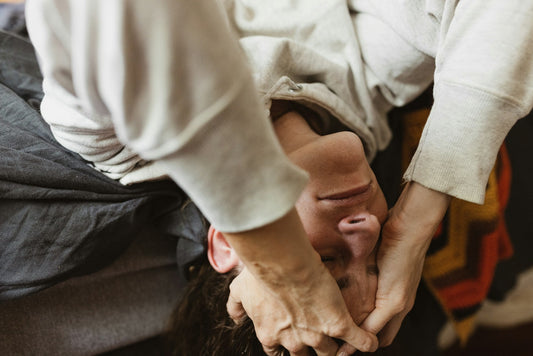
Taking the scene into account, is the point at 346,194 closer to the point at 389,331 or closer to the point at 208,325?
the point at 389,331

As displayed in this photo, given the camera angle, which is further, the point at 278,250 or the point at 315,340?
the point at 315,340

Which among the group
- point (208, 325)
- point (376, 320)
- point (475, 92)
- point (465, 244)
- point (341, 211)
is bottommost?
point (465, 244)

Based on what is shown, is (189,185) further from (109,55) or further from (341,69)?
(341,69)

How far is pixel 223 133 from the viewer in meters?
0.38

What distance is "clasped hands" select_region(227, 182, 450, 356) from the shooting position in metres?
0.60

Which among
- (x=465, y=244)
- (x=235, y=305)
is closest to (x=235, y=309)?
(x=235, y=305)

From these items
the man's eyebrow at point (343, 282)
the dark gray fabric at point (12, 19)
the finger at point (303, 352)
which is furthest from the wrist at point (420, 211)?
the dark gray fabric at point (12, 19)

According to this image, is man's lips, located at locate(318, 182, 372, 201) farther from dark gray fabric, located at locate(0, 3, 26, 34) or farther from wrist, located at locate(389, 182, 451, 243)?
dark gray fabric, located at locate(0, 3, 26, 34)

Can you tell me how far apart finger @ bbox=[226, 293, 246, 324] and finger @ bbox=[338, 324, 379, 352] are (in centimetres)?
17

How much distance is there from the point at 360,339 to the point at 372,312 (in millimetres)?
55

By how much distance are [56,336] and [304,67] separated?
0.66 metres


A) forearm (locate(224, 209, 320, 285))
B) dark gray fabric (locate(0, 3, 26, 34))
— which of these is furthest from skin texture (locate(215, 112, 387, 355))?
dark gray fabric (locate(0, 3, 26, 34))

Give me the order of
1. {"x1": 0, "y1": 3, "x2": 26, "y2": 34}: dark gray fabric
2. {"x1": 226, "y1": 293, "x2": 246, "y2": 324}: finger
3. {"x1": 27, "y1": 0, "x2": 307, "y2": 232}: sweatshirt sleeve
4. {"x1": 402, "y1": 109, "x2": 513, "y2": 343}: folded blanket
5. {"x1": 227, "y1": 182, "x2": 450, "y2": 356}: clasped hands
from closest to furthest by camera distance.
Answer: {"x1": 27, "y1": 0, "x2": 307, "y2": 232}: sweatshirt sleeve, {"x1": 227, "y1": 182, "x2": 450, "y2": 356}: clasped hands, {"x1": 226, "y1": 293, "x2": 246, "y2": 324}: finger, {"x1": 402, "y1": 109, "x2": 513, "y2": 343}: folded blanket, {"x1": 0, "y1": 3, "x2": 26, "y2": 34}: dark gray fabric

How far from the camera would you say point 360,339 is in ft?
2.07
